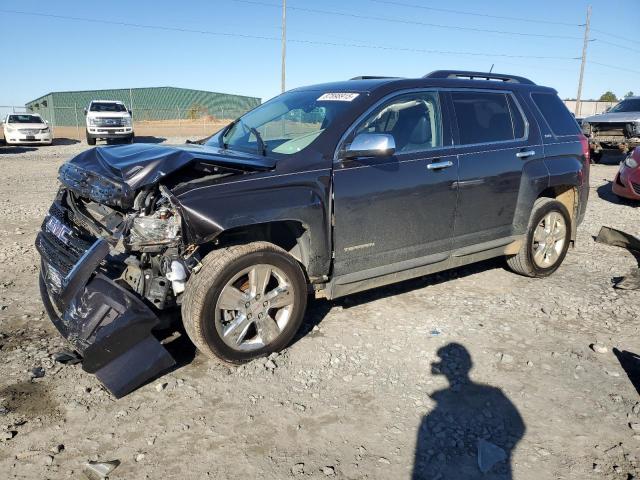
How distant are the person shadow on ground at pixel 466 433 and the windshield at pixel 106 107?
2387cm

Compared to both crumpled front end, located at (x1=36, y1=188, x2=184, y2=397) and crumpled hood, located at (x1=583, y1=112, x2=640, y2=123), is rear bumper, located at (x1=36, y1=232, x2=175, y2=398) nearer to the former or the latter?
crumpled front end, located at (x1=36, y1=188, x2=184, y2=397)

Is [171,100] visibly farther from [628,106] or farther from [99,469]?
[99,469]

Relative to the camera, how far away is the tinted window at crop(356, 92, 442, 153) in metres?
4.23

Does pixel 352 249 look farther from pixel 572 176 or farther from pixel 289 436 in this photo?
pixel 572 176

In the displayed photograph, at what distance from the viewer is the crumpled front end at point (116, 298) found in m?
3.19

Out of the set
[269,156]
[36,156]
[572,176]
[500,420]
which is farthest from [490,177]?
[36,156]

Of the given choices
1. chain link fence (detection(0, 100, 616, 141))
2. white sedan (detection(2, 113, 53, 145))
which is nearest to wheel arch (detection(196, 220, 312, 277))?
white sedan (detection(2, 113, 53, 145))

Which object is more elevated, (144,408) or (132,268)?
(132,268)

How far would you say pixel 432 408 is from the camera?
322 cm

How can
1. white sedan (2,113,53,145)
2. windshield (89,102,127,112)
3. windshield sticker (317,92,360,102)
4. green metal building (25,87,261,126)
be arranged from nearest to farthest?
1. windshield sticker (317,92,360,102)
2. white sedan (2,113,53,145)
3. windshield (89,102,127,112)
4. green metal building (25,87,261,126)

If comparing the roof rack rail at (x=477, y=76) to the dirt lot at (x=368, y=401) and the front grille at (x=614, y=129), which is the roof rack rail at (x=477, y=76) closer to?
the dirt lot at (x=368, y=401)

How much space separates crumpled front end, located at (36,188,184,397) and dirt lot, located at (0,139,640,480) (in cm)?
23

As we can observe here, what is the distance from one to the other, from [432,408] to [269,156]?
2128 mm

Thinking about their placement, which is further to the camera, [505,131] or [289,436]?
[505,131]
